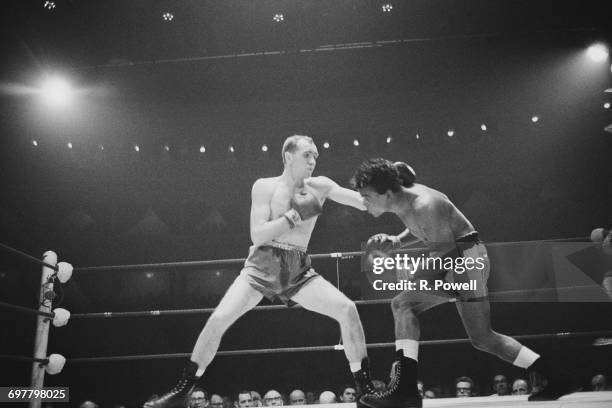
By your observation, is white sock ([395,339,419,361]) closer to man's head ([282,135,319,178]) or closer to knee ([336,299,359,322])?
knee ([336,299,359,322])

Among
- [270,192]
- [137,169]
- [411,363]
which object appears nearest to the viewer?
[411,363]

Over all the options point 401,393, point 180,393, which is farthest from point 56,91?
point 401,393

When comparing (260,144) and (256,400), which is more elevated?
(260,144)

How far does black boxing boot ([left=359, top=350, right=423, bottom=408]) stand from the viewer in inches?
78.0

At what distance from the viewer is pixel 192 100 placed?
679 cm

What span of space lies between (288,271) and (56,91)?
5.24 m

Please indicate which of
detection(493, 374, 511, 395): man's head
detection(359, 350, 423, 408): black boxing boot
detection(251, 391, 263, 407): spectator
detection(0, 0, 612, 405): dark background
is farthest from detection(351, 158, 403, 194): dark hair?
detection(493, 374, 511, 395): man's head

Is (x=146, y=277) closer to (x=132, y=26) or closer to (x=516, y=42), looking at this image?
(x=132, y=26)

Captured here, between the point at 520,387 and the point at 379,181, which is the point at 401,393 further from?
the point at 520,387

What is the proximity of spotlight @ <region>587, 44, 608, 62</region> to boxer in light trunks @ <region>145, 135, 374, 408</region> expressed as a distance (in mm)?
5012

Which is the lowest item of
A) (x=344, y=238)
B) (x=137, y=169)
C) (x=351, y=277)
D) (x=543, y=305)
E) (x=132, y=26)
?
(x=543, y=305)

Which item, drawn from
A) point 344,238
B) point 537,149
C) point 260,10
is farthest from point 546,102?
point 260,10

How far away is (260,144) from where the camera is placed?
23.8 feet

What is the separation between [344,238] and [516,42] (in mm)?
3199
